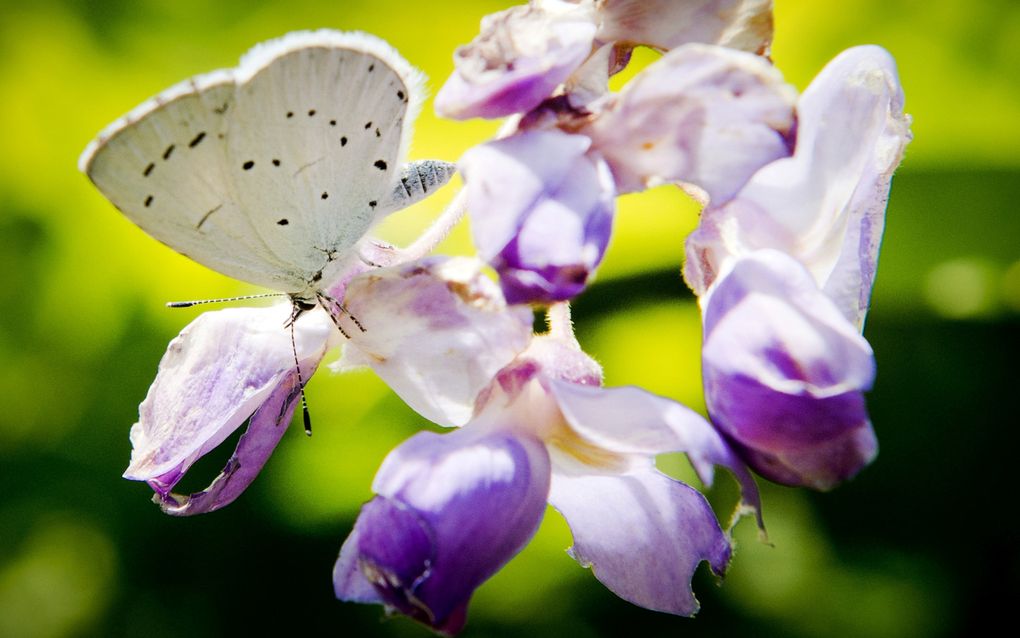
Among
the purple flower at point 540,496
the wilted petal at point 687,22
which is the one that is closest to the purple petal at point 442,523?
the purple flower at point 540,496

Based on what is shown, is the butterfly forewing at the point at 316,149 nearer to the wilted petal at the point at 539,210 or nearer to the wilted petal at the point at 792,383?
the wilted petal at the point at 539,210

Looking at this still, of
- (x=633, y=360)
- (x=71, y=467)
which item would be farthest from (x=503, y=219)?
(x=71, y=467)

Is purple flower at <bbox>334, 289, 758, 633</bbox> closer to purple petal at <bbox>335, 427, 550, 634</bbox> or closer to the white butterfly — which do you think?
purple petal at <bbox>335, 427, 550, 634</bbox>

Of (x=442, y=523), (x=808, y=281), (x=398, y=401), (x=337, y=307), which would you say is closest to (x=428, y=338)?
(x=337, y=307)

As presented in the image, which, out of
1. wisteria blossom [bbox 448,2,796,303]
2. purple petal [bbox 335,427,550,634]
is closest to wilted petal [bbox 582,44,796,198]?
wisteria blossom [bbox 448,2,796,303]

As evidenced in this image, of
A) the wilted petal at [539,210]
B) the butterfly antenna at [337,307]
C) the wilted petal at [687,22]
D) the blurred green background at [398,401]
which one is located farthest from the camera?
the blurred green background at [398,401]
